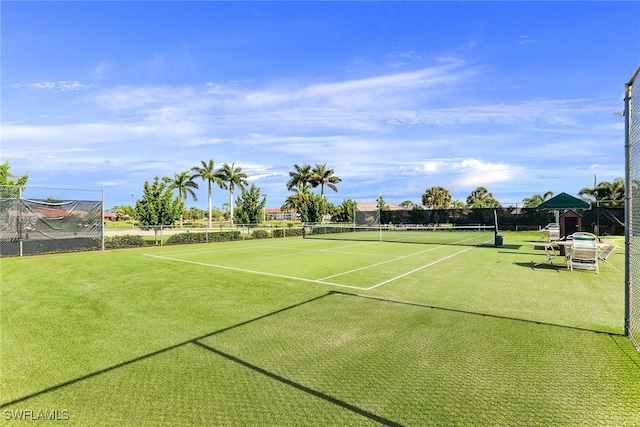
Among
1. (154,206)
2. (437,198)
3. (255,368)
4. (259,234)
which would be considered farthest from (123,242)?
(437,198)

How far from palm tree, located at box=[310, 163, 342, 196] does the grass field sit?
133ft

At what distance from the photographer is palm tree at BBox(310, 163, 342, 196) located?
156 ft

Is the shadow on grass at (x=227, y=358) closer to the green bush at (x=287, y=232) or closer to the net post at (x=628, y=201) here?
the net post at (x=628, y=201)

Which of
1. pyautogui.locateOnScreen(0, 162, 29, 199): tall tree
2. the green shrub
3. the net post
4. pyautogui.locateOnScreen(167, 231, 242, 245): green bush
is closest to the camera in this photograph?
the net post

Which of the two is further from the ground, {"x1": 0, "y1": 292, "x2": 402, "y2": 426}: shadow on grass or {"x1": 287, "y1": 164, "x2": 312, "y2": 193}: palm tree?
{"x1": 287, "y1": 164, "x2": 312, "y2": 193}: palm tree

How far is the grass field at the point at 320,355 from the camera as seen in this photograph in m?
2.70

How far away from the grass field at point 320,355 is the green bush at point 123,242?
1139cm

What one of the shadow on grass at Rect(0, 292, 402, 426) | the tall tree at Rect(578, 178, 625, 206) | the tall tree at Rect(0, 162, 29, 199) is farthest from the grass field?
the tall tree at Rect(578, 178, 625, 206)

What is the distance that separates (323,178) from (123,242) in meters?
32.2

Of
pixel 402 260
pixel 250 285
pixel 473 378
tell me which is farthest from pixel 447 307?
pixel 402 260

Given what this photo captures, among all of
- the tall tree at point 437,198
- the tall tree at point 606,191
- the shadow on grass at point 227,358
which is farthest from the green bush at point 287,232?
the tall tree at point 437,198

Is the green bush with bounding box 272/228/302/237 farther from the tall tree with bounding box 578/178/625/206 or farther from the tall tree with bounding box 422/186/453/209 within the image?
the tall tree with bounding box 422/186/453/209

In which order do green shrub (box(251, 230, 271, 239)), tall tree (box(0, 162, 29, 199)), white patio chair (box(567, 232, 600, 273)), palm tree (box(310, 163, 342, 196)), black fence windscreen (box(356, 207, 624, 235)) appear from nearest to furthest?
1. white patio chair (box(567, 232, 600, 273))
2. tall tree (box(0, 162, 29, 199))
3. black fence windscreen (box(356, 207, 624, 235))
4. green shrub (box(251, 230, 271, 239))
5. palm tree (box(310, 163, 342, 196))

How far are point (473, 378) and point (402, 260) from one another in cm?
868
